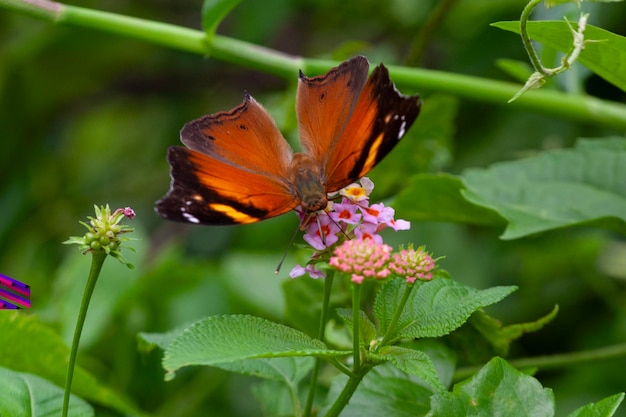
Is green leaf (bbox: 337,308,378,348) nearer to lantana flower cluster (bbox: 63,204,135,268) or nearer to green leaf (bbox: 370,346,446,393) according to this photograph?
green leaf (bbox: 370,346,446,393)

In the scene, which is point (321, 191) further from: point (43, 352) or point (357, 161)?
point (43, 352)

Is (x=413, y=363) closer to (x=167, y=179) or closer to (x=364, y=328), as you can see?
(x=364, y=328)

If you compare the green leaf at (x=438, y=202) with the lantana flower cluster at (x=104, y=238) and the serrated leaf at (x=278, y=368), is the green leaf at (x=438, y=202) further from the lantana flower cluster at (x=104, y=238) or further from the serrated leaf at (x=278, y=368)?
the lantana flower cluster at (x=104, y=238)

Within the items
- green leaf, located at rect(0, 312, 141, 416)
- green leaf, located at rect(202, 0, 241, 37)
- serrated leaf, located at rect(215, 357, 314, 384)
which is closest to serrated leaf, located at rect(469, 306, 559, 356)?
serrated leaf, located at rect(215, 357, 314, 384)

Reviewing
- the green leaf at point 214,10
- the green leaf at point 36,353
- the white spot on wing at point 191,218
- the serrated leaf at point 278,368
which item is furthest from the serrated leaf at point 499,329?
the green leaf at point 214,10

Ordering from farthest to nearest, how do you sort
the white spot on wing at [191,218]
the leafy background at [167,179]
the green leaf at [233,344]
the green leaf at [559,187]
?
1. the leafy background at [167,179]
2. the green leaf at [559,187]
3. the white spot on wing at [191,218]
4. the green leaf at [233,344]
